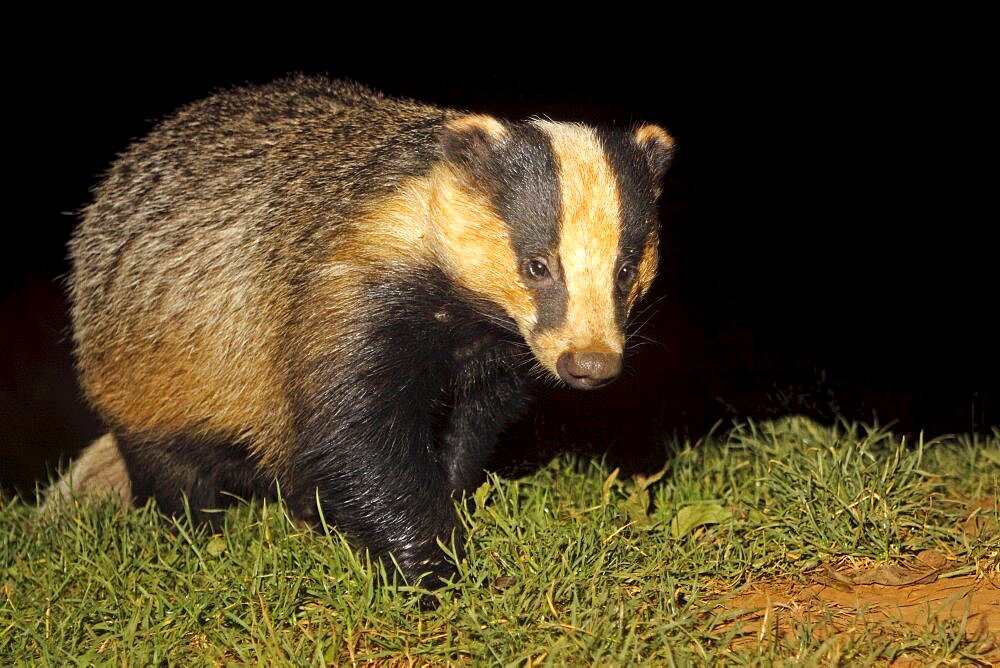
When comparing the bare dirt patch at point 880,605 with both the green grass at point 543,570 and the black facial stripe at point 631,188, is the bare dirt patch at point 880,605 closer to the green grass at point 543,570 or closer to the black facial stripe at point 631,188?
the green grass at point 543,570

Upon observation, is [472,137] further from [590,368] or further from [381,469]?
[381,469]

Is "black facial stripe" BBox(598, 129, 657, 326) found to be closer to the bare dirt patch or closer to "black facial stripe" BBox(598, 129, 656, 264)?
"black facial stripe" BBox(598, 129, 656, 264)

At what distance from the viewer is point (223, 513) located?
17.0 feet

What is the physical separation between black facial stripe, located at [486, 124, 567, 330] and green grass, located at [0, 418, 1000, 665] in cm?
92

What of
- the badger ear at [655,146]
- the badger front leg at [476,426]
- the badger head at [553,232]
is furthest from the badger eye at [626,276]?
the badger front leg at [476,426]

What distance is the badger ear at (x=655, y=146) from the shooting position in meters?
4.34

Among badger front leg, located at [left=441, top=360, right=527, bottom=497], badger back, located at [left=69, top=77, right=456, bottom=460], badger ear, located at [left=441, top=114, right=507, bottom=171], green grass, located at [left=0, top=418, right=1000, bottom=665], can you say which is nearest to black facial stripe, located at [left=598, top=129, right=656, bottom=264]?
badger ear, located at [left=441, top=114, right=507, bottom=171]

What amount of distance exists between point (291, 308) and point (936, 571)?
256cm

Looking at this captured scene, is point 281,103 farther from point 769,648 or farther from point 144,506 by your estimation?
point 769,648

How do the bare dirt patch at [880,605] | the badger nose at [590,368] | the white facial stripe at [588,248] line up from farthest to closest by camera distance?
the white facial stripe at [588,248] < the badger nose at [590,368] < the bare dirt patch at [880,605]

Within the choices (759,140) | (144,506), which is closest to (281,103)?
(144,506)

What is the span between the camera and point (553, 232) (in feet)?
12.4

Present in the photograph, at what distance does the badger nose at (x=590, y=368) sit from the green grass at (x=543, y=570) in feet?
2.27

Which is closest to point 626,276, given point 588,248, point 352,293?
point 588,248
